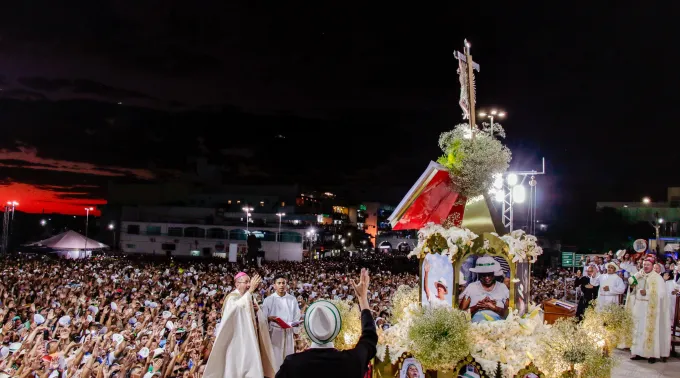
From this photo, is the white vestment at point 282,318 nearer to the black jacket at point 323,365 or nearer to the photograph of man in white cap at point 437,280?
the photograph of man in white cap at point 437,280

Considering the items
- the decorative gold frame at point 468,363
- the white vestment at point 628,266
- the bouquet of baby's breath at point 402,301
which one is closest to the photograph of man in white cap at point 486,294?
the decorative gold frame at point 468,363

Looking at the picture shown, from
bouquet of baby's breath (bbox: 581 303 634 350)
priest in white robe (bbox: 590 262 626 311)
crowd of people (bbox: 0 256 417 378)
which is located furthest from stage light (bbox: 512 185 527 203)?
bouquet of baby's breath (bbox: 581 303 634 350)

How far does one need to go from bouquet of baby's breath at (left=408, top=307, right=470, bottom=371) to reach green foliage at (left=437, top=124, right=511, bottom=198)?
7.34 ft

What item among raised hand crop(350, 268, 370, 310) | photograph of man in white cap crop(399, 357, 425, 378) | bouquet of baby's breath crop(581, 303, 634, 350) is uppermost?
raised hand crop(350, 268, 370, 310)

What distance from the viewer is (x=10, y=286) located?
64.8 feet

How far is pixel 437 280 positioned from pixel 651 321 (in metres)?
6.07

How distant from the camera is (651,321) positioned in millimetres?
10781

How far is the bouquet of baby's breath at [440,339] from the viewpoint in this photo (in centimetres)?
653

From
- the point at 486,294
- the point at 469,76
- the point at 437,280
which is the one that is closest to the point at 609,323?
the point at 486,294

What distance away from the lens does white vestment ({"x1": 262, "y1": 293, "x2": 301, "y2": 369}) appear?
9156mm

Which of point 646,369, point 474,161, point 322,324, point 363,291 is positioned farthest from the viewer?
point 646,369

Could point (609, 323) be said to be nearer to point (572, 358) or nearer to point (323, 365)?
point (572, 358)

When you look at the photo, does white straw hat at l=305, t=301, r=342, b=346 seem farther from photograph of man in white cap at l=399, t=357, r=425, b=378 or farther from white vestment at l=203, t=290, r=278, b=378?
photograph of man in white cap at l=399, t=357, r=425, b=378

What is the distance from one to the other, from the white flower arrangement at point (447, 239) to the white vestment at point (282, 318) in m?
2.95
